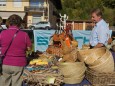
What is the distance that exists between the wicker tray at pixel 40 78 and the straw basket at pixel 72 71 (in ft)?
1.71

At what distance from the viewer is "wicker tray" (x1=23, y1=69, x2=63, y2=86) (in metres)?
5.53

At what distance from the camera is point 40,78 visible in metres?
5.59

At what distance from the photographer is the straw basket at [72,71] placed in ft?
20.1

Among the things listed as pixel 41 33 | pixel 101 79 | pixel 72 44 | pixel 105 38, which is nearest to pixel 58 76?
pixel 101 79

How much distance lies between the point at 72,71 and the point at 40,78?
2.56 feet

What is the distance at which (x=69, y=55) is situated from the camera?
654 cm

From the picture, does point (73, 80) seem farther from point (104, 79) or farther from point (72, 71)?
point (104, 79)

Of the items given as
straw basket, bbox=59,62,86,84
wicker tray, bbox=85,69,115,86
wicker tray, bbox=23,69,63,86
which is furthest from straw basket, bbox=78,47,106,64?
wicker tray, bbox=23,69,63,86

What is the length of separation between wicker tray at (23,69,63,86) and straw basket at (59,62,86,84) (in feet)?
1.71

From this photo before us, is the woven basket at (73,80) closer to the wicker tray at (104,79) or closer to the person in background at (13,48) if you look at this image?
the wicker tray at (104,79)

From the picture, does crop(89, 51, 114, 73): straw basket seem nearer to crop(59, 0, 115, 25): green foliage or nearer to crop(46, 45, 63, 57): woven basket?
crop(46, 45, 63, 57): woven basket

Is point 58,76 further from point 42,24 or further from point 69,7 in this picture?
point 69,7

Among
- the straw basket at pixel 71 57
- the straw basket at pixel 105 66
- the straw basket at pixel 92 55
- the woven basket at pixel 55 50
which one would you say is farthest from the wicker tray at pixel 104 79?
the woven basket at pixel 55 50

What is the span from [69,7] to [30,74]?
182 feet
